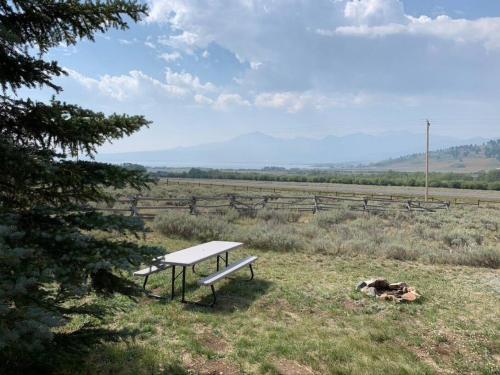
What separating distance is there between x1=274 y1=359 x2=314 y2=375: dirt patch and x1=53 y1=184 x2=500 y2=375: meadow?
0.01 meters

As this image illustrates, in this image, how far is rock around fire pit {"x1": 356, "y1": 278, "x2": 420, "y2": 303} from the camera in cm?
630

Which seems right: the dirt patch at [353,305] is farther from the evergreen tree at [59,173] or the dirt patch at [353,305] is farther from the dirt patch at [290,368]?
the evergreen tree at [59,173]

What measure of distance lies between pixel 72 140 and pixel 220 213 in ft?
44.7

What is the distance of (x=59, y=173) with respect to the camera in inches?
112

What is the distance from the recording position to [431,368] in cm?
414

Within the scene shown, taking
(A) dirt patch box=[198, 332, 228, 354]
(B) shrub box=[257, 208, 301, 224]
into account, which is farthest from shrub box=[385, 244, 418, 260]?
(A) dirt patch box=[198, 332, 228, 354]

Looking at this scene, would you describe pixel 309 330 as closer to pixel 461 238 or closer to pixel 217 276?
pixel 217 276

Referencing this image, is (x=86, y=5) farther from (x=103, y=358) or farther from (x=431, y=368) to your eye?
(x=431, y=368)

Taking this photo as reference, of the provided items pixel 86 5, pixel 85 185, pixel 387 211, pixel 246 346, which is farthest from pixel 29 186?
pixel 387 211

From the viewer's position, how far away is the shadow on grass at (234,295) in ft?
18.9

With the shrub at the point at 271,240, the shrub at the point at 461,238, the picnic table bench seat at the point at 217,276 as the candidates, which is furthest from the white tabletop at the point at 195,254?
the shrub at the point at 461,238

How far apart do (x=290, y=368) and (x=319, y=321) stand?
146 centimetres

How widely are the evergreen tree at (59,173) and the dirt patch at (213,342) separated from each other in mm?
1772

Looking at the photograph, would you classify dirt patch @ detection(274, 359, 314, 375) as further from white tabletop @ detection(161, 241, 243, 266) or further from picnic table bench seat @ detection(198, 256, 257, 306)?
white tabletop @ detection(161, 241, 243, 266)
